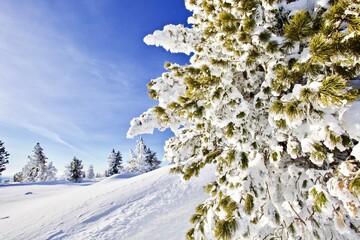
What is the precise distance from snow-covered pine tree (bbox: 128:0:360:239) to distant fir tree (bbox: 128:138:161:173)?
51.7m

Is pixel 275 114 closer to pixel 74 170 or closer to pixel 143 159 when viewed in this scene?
pixel 143 159

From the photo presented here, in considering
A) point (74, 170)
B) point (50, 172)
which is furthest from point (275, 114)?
point (50, 172)

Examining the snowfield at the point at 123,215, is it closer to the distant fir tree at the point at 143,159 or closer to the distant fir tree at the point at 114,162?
the distant fir tree at the point at 143,159

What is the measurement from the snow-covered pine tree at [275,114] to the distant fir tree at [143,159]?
51.7m

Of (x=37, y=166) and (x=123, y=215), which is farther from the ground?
(x=37, y=166)

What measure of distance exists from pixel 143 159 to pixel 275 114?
54.3 m

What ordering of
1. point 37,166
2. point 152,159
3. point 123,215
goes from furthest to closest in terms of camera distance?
point 152,159
point 37,166
point 123,215

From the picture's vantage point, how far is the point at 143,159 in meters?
54.9

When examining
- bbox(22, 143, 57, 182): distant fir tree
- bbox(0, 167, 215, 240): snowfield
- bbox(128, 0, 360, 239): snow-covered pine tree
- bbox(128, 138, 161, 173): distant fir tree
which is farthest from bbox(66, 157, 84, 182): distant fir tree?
bbox(128, 0, 360, 239): snow-covered pine tree

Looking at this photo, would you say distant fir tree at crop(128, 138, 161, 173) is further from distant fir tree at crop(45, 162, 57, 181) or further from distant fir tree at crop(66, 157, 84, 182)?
distant fir tree at crop(45, 162, 57, 181)

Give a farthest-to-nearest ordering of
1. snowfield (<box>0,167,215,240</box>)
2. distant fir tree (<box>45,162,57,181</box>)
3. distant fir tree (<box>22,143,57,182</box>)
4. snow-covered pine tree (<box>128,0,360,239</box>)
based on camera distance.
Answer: distant fir tree (<box>45,162,57,181</box>), distant fir tree (<box>22,143,57,182</box>), snowfield (<box>0,167,215,240</box>), snow-covered pine tree (<box>128,0,360,239</box>)

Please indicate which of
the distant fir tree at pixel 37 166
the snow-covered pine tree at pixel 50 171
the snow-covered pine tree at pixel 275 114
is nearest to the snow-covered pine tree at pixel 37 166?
the distant fir tree at pixel 37 166

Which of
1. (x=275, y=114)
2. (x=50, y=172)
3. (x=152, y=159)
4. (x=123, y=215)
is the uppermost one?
(x=50, y=172)

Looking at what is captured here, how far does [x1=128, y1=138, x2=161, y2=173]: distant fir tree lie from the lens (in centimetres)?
5488
